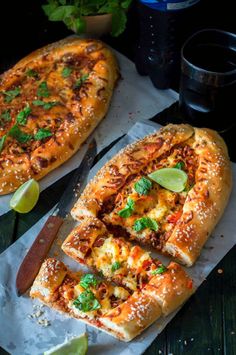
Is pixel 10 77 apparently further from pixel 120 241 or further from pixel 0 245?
pixel 120 241

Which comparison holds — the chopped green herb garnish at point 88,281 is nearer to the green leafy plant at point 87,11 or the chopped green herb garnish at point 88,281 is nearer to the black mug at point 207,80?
the black mug at point 207,80

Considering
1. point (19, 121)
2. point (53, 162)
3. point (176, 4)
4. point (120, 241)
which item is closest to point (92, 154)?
point (53, 162)

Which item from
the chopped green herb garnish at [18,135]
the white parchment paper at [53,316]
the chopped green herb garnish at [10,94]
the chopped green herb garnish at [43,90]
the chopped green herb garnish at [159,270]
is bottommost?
the white parchment paper at [53,316]

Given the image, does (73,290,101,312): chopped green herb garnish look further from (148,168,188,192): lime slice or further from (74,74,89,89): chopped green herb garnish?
(74,74,89,89): chopped green herb garnish

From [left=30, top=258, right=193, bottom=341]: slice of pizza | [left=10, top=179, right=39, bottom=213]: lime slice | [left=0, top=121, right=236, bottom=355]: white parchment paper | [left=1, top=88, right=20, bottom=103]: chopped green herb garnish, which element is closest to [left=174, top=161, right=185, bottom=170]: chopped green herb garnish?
[left=0, top=121, right=236, bottom=355]: white parchment paper

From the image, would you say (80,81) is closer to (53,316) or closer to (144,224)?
(144,224)

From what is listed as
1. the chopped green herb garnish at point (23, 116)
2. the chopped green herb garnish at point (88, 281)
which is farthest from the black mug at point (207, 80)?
the chopped green herb garnish at point (88, 281)

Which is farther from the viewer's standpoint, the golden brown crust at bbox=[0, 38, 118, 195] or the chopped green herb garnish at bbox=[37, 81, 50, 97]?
the chopped green herb garnish at bbox=[37, 81, 50, 97]
